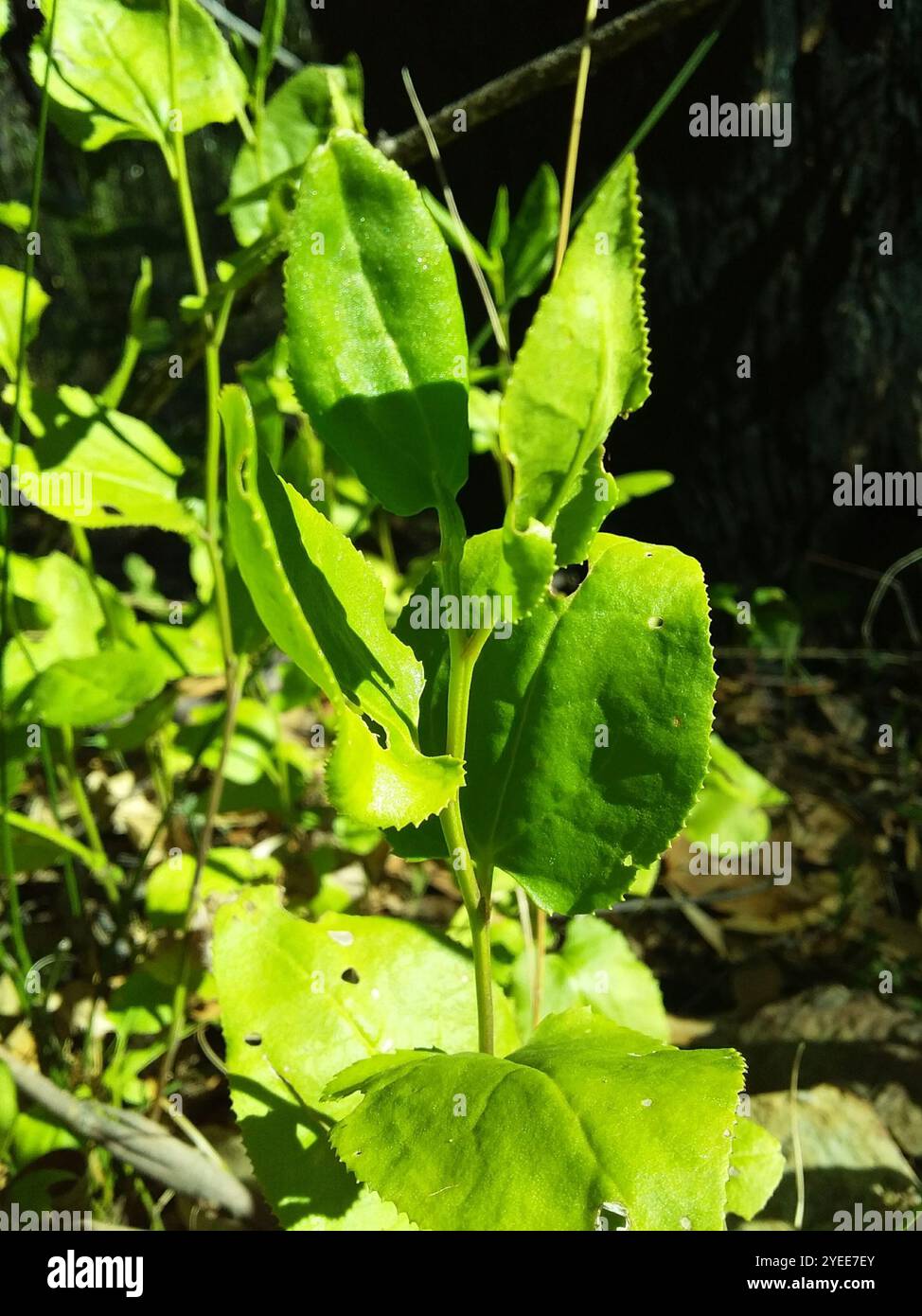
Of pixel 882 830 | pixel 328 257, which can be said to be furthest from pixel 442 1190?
pixel 882 830

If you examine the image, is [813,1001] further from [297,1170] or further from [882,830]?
[297,1170]

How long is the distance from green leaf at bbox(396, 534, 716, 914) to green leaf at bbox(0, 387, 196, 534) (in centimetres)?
45

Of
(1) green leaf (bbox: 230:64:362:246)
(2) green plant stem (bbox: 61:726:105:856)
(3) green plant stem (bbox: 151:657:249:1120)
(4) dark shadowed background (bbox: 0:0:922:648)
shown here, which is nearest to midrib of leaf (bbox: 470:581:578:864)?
(3) green plant stem (bbox: 151:657:249:1120)

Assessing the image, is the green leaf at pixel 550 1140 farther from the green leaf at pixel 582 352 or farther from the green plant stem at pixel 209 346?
the green plant stem at pixel 209 346

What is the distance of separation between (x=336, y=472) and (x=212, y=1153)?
38.9 inches

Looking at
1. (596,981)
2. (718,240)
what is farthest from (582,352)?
(718,240)

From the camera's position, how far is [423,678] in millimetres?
604

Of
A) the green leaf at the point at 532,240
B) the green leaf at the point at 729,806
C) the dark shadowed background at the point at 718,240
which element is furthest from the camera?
the dark shadowed background at the point at 718,240

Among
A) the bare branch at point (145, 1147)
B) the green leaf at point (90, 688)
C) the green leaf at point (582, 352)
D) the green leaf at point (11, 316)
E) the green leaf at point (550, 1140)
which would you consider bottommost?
the bare branch at point (145, 1147)

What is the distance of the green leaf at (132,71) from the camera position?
919 millimetres

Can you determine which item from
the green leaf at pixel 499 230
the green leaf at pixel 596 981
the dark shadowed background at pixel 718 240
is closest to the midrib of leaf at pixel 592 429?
the green leaf at pixel 596 981

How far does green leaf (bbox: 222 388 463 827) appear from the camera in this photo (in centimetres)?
46

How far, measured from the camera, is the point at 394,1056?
632 mm

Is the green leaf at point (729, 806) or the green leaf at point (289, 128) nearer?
the green leaf at point (289, 128)
